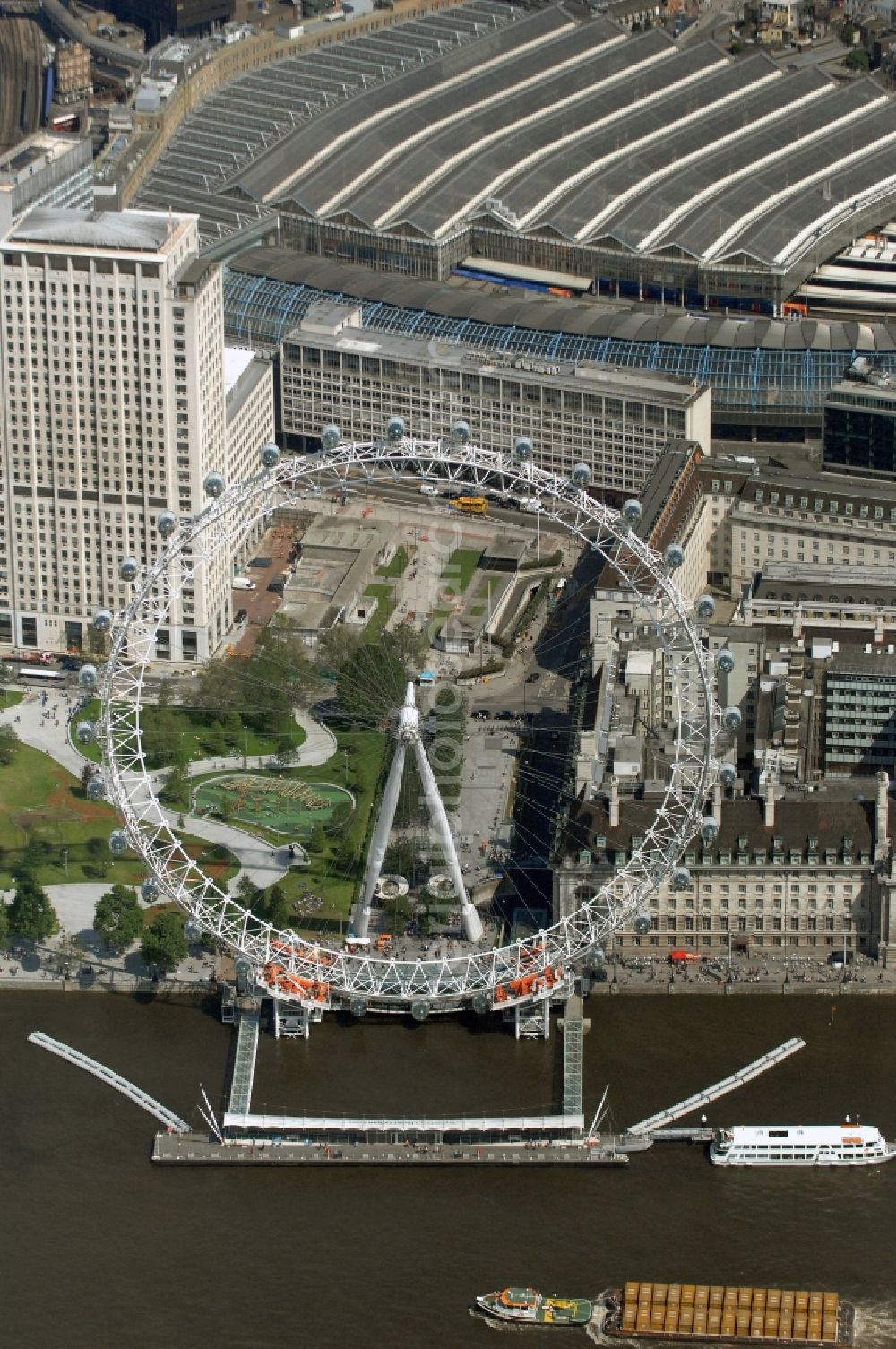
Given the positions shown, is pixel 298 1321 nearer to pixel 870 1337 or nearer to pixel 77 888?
pixel 870 1337

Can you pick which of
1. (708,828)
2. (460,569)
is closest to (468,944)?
(708,828)

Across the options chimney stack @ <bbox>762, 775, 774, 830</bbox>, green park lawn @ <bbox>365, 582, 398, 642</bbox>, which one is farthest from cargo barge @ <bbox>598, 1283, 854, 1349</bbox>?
green park lawn @ <bbox>365, 582, 398, 642</bbox>

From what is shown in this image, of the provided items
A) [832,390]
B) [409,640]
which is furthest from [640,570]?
[832,390]

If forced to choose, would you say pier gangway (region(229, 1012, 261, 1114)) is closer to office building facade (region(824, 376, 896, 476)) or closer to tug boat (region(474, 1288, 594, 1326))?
tug boat (region(474, 1288, 594, 1326))

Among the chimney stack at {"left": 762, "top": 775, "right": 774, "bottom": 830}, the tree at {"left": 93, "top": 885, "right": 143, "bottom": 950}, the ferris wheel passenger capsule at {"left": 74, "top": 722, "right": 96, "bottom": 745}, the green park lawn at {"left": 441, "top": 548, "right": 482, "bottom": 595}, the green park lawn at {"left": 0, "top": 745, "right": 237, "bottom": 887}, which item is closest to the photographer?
the ferris wheel passenger capsule at {"left": 74, "top": 722, "right": 96, "bottom": 745}

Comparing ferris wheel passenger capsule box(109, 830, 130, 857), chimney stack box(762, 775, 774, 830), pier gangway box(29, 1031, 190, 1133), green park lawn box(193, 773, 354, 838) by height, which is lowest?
pier gangway box(29, 1031, 190, 1133)

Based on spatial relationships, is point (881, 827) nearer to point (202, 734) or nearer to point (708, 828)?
point (708, 828)

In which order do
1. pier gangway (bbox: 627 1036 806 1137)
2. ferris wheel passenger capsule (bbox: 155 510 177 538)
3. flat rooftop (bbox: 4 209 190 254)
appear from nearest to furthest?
pier gangway (bbox: 627 1036 806 1137)
ferris wheel passenger capsule (bbox: 155 510 177 538)
flat rooftop (bbox: 4 209 190 254)
